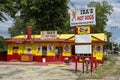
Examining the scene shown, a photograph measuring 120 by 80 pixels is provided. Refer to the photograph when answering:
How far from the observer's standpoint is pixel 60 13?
6494 cm

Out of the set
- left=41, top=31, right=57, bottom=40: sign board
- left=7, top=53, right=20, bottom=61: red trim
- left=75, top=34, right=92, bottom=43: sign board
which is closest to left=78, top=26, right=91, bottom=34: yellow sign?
left=75, top=34, right=92, bottom=43: sign board

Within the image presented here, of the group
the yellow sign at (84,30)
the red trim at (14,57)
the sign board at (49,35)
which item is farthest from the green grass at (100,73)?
the red trim at (14,57)

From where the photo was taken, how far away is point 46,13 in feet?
212

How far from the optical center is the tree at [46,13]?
64.7m

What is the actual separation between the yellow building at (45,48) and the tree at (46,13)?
1545 centimetres

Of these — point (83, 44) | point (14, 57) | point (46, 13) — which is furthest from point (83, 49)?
point (46, 13)

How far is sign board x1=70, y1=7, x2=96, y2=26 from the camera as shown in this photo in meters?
29.0

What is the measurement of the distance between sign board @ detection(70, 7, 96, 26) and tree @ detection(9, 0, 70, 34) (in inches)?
1351

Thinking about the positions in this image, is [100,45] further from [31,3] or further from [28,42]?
[31,3]

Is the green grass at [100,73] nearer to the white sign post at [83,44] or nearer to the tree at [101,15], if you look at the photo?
the white sign post at [83,44]

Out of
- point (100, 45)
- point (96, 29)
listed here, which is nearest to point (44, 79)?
point (100, 45)

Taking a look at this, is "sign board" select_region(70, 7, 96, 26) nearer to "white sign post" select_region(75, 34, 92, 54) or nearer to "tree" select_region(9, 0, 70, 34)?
"white sign post" select_region(75, 34, 92, 54)

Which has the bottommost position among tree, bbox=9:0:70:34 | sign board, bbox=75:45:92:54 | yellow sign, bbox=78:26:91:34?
sign board, bbox=75:45:92:54

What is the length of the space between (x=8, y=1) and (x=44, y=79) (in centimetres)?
3175
